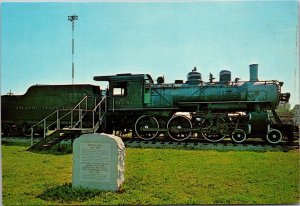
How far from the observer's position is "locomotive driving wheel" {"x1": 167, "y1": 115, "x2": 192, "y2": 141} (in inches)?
430

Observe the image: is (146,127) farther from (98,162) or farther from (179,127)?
(98,162)

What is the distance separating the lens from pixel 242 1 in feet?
21.5

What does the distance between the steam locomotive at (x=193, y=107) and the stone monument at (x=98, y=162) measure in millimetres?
5134

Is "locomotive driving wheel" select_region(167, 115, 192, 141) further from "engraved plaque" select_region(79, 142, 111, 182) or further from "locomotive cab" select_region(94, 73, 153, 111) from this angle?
"engraved plaque" select_region(79, 142, 111, 182)

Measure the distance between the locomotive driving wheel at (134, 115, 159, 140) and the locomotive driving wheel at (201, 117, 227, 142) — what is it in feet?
5.76

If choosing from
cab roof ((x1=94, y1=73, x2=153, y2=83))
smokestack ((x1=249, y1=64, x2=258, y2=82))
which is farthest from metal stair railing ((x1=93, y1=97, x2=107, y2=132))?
smokestack ((x1=249, y1=64, x2=258, y2=82))

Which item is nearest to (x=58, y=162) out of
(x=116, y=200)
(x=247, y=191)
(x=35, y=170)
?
(x=35, y=170)

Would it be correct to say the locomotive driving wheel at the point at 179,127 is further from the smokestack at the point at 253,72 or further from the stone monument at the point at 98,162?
the stone monument at the point at 98,162

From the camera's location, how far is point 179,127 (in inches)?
432

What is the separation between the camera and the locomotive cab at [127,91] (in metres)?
11.3

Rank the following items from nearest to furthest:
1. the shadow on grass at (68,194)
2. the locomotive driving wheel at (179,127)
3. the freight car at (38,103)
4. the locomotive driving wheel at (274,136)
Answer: the shadow on grass at (68,194) → the locomotive driving wheel at (274,136) → the locomotive driving wheel at (179,127) → the freight car at (38,103)

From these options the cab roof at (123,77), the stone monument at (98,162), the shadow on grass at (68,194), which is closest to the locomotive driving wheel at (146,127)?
the cab roof at (123,77)

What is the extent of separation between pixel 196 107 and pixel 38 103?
21.4ft

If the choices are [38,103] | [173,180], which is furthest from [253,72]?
[38,103]
